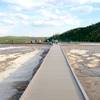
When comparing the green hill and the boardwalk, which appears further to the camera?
the green hill

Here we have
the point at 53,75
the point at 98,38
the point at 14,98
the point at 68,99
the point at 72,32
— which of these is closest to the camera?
the point at 68,99

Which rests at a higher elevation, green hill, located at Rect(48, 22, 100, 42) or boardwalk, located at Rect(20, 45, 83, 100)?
boardwalk, located at Rect(20, 45, 83, 100)

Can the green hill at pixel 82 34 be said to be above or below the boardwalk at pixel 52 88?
below

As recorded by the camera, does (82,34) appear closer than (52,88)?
No

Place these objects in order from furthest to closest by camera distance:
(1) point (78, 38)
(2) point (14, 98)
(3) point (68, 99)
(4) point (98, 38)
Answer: (1) point (78, 38), (4) point (98, 38), (2) point (14, 98), (3) point (68, 99)

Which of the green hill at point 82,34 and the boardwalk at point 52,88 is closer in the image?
the boardwalk at point 52,88

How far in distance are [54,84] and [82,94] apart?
6.38 feet

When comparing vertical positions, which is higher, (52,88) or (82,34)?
(52,88)

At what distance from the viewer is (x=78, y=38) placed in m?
123

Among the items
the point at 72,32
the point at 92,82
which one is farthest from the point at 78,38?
the point at 92,82

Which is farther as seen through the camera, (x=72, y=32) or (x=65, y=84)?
(x=72, y=32)

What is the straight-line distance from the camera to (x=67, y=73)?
48.5 ft

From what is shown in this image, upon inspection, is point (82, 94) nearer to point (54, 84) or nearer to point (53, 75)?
point (54, 84)

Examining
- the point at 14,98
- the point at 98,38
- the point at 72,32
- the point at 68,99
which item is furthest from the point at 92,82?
the point at 72,32
